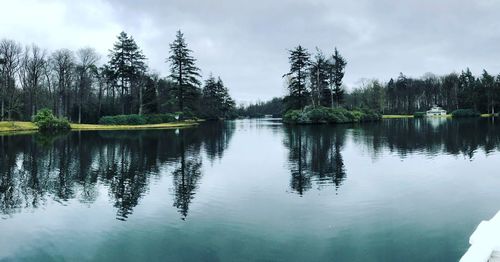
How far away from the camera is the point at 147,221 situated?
9641 mm

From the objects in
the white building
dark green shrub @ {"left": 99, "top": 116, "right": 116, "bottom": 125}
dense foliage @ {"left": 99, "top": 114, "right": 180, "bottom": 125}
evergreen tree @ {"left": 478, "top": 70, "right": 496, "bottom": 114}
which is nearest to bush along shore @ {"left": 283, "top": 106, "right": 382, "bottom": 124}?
dense foliage @ {"left": 99, "top": 114, "right": 180, "bottom": 125}

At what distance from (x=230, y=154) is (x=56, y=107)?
5889 cm

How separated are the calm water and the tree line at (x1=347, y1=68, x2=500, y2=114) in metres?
98.2

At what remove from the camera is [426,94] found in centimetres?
12744

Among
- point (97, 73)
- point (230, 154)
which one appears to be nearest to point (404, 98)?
point (97, 73)

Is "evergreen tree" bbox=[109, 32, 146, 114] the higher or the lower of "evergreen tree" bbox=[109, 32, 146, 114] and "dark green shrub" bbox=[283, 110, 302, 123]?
the higher

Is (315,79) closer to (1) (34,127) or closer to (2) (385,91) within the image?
(1) (34,127)

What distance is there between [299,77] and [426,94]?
251ft

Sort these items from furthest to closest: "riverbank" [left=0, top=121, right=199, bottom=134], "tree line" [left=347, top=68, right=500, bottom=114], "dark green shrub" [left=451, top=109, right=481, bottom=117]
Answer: "tree line" [left=347, top=68, right=500, bottom=114] → "dark green shrub" [left=451, top=109, right=481, bottom=117] → "riverbank" [left=0, top=121, right=199, bottom=134]

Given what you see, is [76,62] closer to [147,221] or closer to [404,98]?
[147,221]

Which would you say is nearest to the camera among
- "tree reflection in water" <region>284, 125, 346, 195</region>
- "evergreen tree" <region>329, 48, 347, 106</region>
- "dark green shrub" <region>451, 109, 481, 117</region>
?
"tree reflection in water" <region>284, 125, 346, 195</region>

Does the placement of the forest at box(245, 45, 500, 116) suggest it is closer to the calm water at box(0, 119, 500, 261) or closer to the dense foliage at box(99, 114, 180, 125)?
the dense foliage at box(99, 114, 180, 125)

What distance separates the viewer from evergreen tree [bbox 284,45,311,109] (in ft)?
226

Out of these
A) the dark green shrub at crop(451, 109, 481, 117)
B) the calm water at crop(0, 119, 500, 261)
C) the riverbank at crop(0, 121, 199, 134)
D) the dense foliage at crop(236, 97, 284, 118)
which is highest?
the dense foliage at crop(236, 97, 284, 118)
